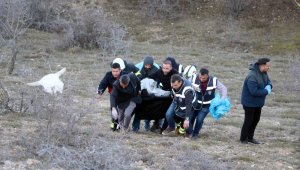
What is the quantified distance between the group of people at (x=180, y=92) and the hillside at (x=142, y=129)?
294 mm

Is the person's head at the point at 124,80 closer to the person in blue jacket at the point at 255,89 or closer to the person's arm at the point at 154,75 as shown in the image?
the person's arm at the point at 154,75

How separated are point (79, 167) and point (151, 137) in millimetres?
2411

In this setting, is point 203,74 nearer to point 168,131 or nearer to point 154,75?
point 154,75

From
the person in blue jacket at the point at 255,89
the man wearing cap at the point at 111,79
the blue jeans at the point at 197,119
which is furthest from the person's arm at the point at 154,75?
the person in blue jacket at the point at 255,89

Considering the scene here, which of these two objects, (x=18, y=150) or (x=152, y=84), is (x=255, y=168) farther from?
(x=18, y=150)

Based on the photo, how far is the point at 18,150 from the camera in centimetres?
673

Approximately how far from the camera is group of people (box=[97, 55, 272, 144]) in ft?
26.4

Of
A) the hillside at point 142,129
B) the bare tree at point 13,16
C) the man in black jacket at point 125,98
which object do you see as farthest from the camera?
the bare tree at point 13,16

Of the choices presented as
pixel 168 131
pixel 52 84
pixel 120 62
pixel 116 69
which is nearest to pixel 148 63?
pixel 120 62

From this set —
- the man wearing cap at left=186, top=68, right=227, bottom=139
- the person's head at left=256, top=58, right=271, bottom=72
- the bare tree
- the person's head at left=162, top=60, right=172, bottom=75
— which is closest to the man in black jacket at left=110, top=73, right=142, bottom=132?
the person's head at left=162, top=60, right=172, bottom=75

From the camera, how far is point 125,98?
8414mm

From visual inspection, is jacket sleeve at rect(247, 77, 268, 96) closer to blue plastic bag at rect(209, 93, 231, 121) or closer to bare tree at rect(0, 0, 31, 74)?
blue plastic bag at rect(209, 93, 231, 121)

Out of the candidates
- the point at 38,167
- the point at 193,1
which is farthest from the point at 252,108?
the point at 193,1

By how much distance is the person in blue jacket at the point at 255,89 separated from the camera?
795 cm
